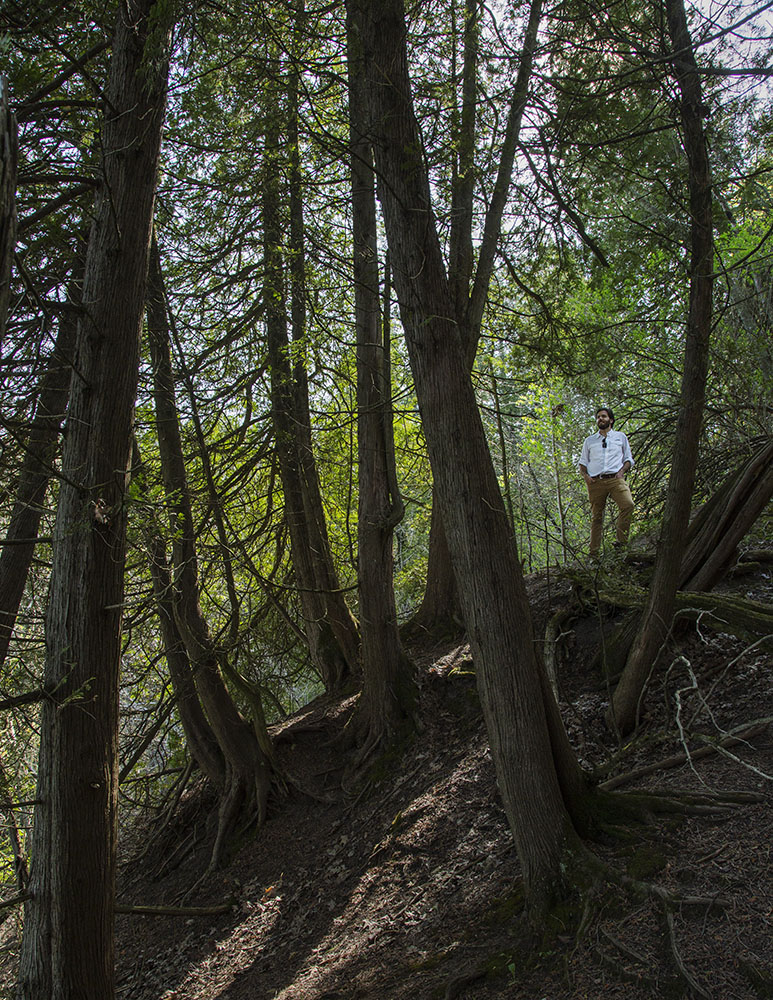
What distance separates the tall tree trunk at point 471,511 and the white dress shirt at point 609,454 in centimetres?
444

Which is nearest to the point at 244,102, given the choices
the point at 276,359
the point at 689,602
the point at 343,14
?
the point at 343,14

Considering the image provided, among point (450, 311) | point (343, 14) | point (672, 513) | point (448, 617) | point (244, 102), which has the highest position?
point (343, 14)

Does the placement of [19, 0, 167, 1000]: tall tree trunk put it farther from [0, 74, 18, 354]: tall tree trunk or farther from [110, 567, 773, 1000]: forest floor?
[0, 74, 18, 354]: tall tree trunk

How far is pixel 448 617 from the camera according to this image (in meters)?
8.89

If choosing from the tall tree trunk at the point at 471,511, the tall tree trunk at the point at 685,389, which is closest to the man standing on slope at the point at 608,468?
the tall tree trunk at the point at 685,389

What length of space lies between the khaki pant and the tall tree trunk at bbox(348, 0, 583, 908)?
175 inches

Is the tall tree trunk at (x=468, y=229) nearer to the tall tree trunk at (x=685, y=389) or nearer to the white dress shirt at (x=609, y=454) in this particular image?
the tall tree trunk at (x=685, y=389)

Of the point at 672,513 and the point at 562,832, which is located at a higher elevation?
the point at 672,513

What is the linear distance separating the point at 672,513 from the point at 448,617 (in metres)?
4.45

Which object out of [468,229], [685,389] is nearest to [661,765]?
[685,389]

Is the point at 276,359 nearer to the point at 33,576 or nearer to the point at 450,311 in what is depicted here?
the point at 33,576

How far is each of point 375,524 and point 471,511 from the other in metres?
3.24

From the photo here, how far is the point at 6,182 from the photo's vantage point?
48.4 inches

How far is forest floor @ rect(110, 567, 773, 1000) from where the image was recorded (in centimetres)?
339
